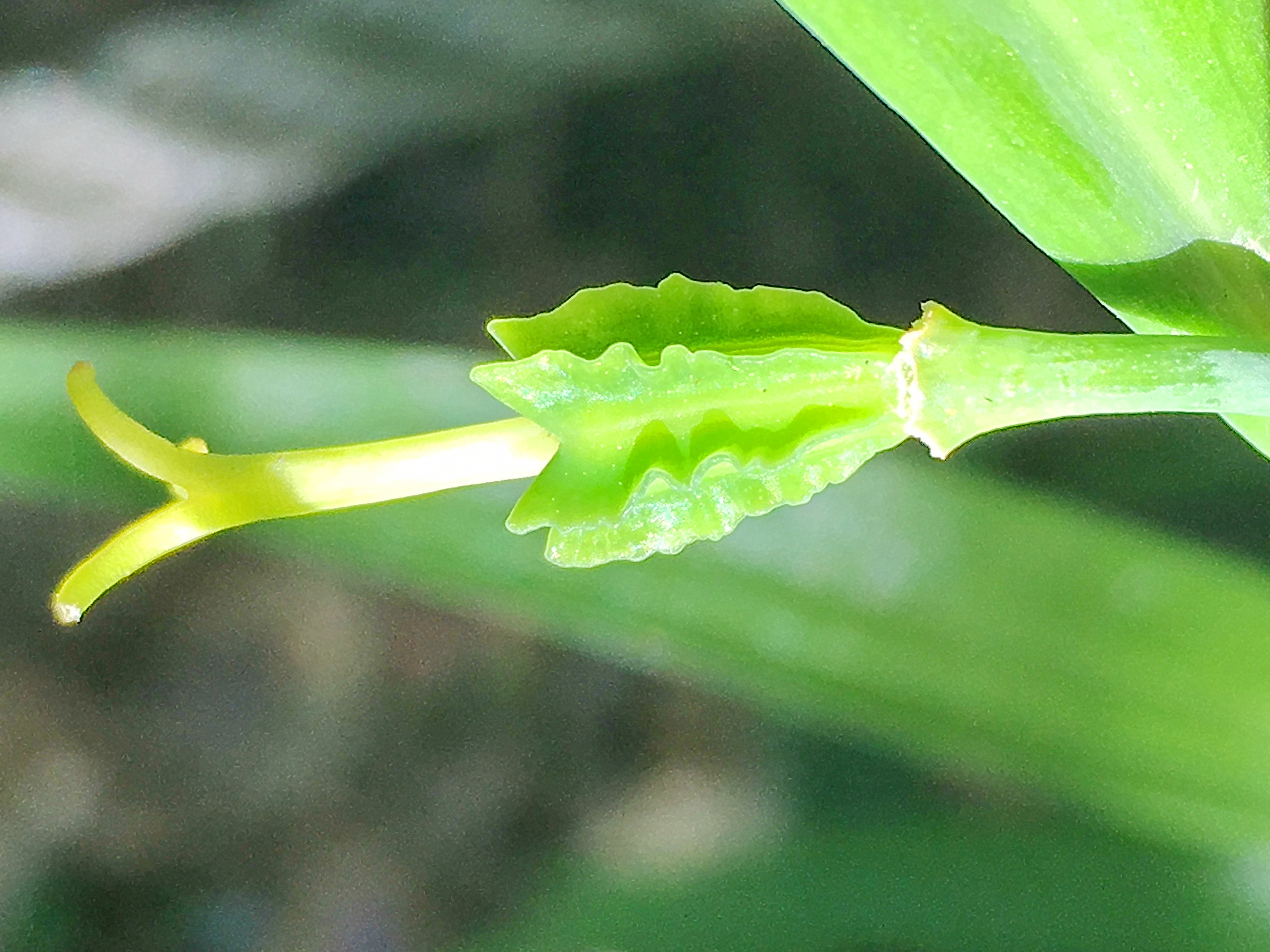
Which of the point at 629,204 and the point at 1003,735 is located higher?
the point at 629,204

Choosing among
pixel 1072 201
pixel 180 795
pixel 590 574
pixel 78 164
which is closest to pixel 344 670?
pixel 180 795

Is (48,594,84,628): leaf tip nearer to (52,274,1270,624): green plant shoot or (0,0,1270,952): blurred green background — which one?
(52,274,1270,624): green plant shoot

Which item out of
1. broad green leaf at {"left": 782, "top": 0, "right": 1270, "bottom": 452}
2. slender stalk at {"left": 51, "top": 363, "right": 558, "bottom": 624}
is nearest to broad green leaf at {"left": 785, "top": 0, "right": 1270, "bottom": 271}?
broad green leaf at {"left": 782, "top": 0, "right": 1270, "bottom": 452}

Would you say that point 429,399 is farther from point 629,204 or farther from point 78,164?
point 78,164

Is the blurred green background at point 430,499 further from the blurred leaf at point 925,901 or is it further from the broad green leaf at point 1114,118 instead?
the broad green leaf at point 1114,118

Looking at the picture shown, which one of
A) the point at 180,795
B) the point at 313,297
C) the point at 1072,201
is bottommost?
the point at 180,795

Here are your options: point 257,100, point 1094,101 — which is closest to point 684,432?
point 1094,101
